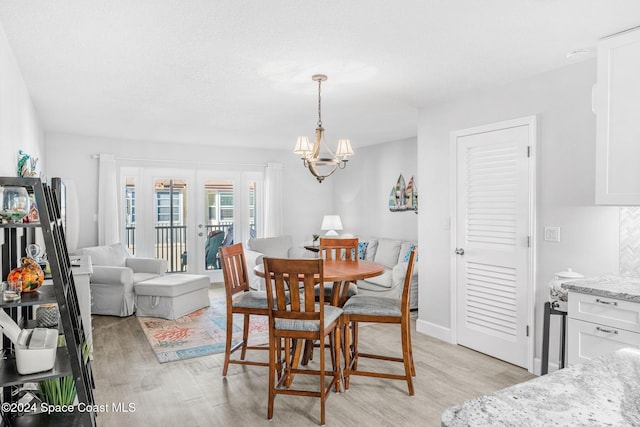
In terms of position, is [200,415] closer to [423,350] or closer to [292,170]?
[423,350]

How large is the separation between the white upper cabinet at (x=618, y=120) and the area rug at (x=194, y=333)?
3.09m

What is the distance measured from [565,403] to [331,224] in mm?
6770

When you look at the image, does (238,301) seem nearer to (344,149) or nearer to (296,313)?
(296,313)

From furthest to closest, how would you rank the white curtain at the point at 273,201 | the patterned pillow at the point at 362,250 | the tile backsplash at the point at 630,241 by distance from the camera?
the white curtain at the point at 273,201, the patterned pillow at the point at 362,250, the tile backsplash at the point at 630,241

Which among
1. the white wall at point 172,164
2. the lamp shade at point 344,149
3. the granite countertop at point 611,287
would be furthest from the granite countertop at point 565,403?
the white wall at point 172,164

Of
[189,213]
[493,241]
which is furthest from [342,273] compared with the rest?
[189,213]

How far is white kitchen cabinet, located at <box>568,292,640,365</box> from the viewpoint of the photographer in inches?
90.2

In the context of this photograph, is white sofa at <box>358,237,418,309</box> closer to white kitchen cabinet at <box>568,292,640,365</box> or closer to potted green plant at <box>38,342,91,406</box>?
white kitchen cabinet at <box>568,292,640,365</box>

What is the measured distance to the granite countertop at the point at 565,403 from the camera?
0.83m

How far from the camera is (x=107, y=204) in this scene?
622cm

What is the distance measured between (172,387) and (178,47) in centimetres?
235

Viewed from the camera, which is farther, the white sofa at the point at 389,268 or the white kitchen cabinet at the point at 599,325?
the white sofa at the point at 389,268

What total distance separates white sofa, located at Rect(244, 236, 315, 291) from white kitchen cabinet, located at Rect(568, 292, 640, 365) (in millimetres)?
4498

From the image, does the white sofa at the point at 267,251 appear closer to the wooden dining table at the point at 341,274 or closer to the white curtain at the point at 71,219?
the white curtain at the point at 71,219
